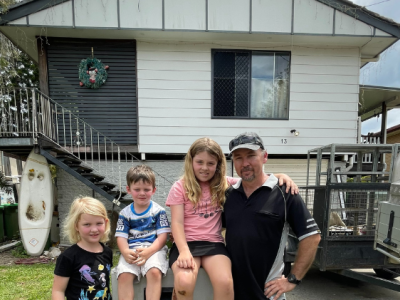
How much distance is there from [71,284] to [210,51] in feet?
16.6

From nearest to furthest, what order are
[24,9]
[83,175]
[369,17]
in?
[83,175]
[24,9]
[369,17]

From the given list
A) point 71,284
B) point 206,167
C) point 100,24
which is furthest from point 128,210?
point 100,24

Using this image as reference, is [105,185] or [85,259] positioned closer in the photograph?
[85,259]

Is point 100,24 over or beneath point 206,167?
over

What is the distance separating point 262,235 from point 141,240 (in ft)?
2.98

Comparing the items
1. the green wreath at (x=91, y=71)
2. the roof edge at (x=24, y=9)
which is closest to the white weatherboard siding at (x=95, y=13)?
the roof edge at (x=24, y=9)

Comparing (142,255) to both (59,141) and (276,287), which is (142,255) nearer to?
(276,287)

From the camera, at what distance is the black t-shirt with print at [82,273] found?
156 cm

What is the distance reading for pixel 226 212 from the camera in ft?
5.22

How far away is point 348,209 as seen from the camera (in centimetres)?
305

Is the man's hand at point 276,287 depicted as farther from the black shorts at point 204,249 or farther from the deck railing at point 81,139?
the deck railing at point 81,139

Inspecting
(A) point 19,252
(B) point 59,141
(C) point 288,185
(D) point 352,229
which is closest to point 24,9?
(B) point 59,141

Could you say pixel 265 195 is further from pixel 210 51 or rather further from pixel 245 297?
pixel 210 51

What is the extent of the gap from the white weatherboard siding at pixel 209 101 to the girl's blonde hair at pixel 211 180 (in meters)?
3.72
